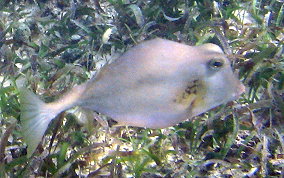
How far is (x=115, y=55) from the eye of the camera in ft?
15.6

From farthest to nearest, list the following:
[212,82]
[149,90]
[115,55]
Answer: [115,55] → [212,82] → [149,90]

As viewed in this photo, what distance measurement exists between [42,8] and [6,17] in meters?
0.57

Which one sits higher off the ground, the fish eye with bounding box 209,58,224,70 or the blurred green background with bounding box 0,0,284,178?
the fish eye with bounding box 209,58,224,70

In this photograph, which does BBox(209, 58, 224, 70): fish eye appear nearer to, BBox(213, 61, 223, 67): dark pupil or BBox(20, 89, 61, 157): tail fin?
BBox(213, 61, 223, 67): dark pupil

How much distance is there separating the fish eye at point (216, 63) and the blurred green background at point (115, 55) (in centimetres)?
113

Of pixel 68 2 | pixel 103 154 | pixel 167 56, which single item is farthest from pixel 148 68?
pixel 68 2

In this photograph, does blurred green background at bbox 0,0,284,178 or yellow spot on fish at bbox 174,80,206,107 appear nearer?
yellow spot on fish at bbox 174,80,206,107

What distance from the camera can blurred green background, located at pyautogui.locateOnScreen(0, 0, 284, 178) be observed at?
3256 millimetres

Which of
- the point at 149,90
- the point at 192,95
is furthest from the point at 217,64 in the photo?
the point at 149,90

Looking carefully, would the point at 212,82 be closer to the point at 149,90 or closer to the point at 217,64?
the point at 217,64

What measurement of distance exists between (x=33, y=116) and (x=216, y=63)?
1356 mm

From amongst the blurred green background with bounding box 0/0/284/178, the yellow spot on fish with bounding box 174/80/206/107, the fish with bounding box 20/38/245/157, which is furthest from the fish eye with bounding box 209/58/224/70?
the blurred green background with bounding box 0/0/284/178

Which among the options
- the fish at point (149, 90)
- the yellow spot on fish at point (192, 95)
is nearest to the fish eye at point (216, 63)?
the fish at point (149, 90)

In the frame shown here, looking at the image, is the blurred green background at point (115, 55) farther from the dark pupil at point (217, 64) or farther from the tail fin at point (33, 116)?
the dark pupil at point (217, 64)
